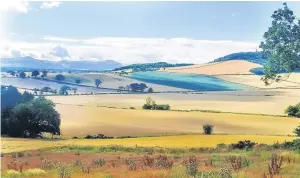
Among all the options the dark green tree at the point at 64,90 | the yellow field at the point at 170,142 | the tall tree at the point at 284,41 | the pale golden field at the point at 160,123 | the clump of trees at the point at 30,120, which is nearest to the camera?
the tall tree at the point at 284,41

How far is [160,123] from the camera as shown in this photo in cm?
8806

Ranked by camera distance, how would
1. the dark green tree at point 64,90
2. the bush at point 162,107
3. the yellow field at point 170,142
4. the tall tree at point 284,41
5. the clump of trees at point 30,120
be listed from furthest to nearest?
the dark green tree at point 64,90 → the bush at point 162,107 → the clump of trees at point 30,120 → the yellow field at point 170,142 → the tall tree at point 284,41

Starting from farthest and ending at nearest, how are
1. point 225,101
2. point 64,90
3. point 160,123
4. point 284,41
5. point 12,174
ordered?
point 64,90, point 225,101, point 160,123, point 284,41, point 12,174

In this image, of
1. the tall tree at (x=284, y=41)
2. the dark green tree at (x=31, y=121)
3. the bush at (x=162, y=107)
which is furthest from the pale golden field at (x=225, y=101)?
the tall tree at (x=284, y=41)

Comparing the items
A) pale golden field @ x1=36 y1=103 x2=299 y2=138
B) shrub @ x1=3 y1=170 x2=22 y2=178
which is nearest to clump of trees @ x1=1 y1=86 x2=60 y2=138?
pale golden field @ x1=36 y1=103 x2=299 y2=138

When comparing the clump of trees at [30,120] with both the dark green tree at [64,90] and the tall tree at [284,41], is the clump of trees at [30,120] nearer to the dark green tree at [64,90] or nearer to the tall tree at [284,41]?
the tall tree at [284,41]

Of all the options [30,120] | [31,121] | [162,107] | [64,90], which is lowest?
[31,121]

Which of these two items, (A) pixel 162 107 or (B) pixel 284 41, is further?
(A) pixel 162 107

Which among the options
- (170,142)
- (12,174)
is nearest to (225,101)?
(170,142)

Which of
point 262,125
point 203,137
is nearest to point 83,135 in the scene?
point 203,137

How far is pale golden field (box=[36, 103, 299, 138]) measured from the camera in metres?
79.1

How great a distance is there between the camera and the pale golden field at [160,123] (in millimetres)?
79125

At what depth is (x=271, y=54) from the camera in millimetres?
39531

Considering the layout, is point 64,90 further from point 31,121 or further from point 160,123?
point 31,121
